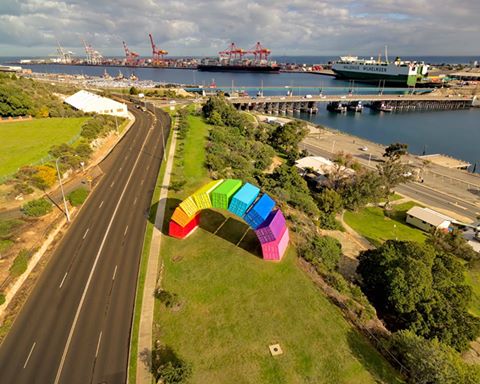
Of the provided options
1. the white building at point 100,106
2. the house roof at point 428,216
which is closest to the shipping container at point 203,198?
the house roof at point 428,216

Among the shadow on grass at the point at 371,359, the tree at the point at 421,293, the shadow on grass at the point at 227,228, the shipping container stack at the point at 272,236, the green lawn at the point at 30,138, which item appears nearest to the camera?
the shadow on grass at the point at 371,359

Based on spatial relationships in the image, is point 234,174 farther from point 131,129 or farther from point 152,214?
point 131,129

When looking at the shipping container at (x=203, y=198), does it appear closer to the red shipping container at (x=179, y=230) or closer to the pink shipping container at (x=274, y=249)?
the red shipping container at (x=179, y=230)

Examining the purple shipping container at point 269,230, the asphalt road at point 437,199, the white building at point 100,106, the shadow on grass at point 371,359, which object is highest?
the white building at point 100,106

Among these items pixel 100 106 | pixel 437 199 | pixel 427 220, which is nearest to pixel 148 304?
pixel 427 220

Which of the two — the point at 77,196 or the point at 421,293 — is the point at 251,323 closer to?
the point at 421,293

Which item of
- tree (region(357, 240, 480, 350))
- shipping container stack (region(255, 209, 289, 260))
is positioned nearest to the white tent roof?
shipping container stack (region(255, 209, 289, 260))

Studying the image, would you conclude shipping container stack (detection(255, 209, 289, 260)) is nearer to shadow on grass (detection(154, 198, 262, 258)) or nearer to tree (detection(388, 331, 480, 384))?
shadow on grass (detection(154, 198, 262, 258))
